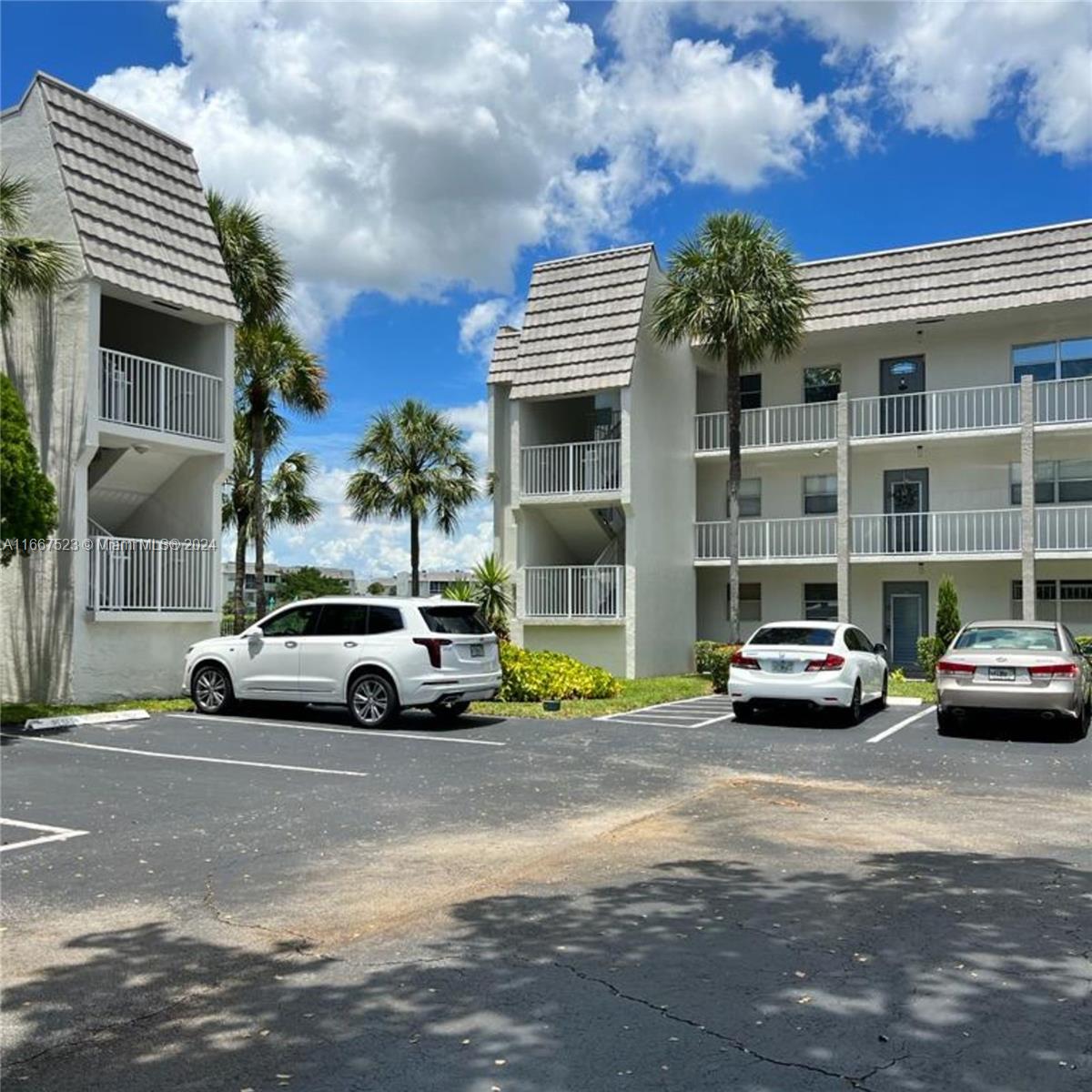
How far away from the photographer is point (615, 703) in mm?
18500

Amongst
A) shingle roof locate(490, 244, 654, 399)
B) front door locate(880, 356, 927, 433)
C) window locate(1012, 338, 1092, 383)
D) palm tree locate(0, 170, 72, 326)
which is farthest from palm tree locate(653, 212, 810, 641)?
palm tree locate(0, 170, 72, 326)

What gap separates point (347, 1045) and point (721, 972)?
1759 mm

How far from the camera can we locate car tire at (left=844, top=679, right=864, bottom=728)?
15687 mm

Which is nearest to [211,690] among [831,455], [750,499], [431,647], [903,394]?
[431,647]

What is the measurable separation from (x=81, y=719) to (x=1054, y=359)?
2193 centimetres

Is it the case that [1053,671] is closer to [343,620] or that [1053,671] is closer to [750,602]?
[343,620]

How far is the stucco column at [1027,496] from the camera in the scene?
23141mm

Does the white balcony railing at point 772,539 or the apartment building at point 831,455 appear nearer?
the apartment building at point 831,455

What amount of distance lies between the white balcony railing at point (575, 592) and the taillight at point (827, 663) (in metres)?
9.09

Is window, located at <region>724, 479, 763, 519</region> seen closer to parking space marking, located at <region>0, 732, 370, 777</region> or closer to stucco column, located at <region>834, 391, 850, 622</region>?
stucco column, located at <region>834, 391, 850, 622</region>

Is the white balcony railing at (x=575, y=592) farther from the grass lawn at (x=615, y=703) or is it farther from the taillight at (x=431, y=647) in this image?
the taillight at (x=431, y=647)

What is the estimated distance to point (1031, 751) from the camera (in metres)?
13.0

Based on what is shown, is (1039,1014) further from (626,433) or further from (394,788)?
(626,433)

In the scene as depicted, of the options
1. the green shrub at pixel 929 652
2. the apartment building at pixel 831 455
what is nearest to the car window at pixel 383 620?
the apartment building at pixel 831 455
